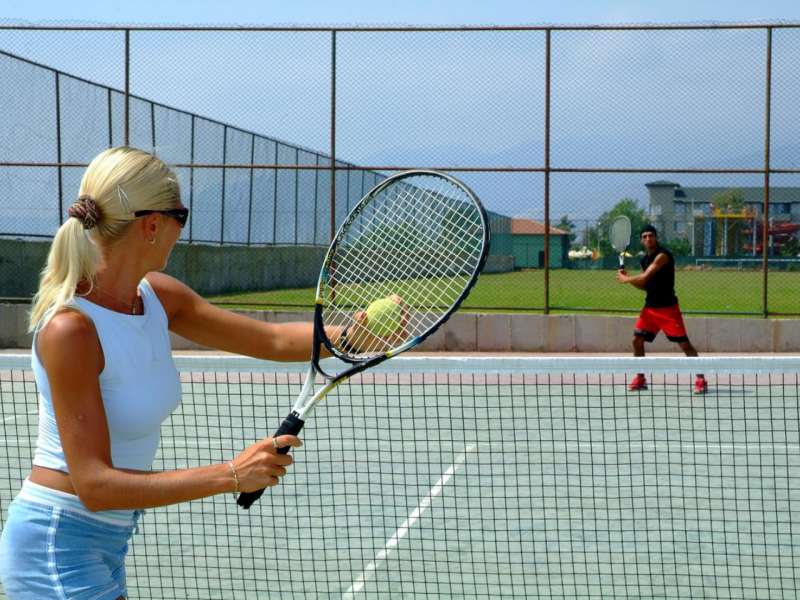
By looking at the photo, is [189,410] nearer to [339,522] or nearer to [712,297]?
[339,522]

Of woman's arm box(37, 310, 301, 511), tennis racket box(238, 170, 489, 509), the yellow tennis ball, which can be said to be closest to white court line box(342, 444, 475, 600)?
tennis racket box(238, 170, 489, 509)

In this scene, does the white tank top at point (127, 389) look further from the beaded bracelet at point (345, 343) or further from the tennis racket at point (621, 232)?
the tennis racket at point (621, 232)

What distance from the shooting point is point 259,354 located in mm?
2438

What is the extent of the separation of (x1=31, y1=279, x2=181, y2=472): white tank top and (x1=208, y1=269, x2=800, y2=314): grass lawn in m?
10.2

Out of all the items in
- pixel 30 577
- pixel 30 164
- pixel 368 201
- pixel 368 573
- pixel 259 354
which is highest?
pixel 30 164

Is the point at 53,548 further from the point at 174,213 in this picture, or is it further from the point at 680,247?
the point at 680,247

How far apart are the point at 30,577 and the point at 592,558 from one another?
3.10 metres

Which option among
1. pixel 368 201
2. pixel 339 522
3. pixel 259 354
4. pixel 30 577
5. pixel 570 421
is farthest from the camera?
pixel 570 421

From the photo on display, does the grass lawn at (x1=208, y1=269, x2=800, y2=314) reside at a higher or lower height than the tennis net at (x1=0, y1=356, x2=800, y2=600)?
higher

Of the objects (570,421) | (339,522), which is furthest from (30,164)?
(339,522)

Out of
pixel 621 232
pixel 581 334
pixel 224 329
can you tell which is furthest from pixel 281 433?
pixel 581 334

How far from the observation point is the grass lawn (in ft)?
47.0

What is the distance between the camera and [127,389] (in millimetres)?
1964

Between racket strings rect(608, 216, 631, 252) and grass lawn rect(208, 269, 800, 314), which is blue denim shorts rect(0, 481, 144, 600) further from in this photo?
grass lawn rect(208, 269, 800, 314)
